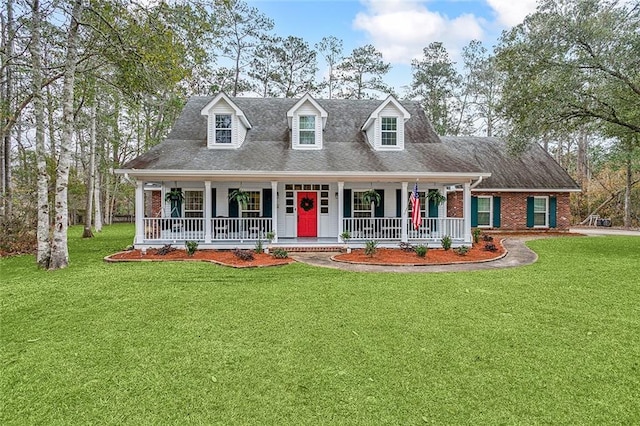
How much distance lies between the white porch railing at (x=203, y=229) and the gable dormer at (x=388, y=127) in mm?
5374

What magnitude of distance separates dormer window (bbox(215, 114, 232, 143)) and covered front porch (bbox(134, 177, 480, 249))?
5.87ft

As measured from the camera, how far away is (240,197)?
1186 centimetres

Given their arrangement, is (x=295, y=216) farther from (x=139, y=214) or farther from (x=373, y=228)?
(x=139, y=214)

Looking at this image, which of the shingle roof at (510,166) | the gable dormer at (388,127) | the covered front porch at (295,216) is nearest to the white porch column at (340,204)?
the covered front porch at (295,216)

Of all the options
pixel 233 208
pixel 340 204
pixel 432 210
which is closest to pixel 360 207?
pixel 340 204

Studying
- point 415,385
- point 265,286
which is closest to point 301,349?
point 415,385

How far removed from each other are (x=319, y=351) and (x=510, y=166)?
18.9 metres

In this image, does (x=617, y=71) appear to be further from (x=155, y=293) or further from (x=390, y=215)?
(x=155, y=293)

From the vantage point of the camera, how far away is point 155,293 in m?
6.61

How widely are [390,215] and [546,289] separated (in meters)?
7.00

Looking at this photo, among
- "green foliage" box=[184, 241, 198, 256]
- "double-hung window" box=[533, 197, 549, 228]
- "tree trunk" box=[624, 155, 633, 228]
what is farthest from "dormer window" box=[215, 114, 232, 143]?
"tree trunk" box=[624, 155, 633, 228]

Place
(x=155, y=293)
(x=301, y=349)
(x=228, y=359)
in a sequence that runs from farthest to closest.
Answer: (x=155, y=293) < (x=301, y=349) < (x=228, y=359)

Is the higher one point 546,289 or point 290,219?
point 290,219

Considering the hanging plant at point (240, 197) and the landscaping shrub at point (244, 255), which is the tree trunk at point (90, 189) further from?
the landscaping shrub at point (244, 255)
